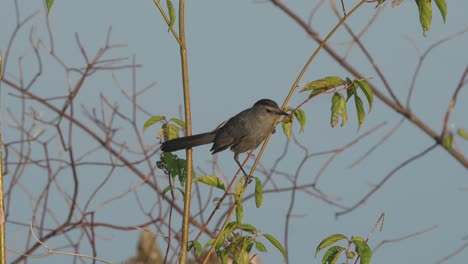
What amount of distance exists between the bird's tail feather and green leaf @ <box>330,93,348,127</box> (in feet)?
2.00

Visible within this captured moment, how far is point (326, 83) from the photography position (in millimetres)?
2932

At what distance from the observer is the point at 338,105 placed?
2.94m

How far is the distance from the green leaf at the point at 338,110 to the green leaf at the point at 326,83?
0.06 m

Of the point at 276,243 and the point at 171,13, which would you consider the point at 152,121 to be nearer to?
the point at 171,13

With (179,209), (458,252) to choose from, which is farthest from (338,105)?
(179,209)

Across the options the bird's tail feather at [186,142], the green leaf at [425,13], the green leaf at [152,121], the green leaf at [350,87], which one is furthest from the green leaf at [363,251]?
the green leaf at [152,121]

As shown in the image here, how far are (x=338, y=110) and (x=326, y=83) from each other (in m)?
0.13

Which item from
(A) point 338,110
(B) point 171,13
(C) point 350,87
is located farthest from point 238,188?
(B) point 171,13

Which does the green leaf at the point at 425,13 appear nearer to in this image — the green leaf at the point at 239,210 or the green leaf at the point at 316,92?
the green leaf at the point at 316,92

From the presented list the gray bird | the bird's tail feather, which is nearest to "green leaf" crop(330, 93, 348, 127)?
the bird's tail feather

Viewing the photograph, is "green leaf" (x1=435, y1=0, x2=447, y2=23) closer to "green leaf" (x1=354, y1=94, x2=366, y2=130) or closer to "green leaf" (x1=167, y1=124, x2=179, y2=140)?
"green leaf" (x1=354, y1=94, x2=366, y2=130)

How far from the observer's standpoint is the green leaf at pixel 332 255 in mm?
2764

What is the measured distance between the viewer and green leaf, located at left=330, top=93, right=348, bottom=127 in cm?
294

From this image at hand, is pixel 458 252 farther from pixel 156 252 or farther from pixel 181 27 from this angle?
pixel 156 252
